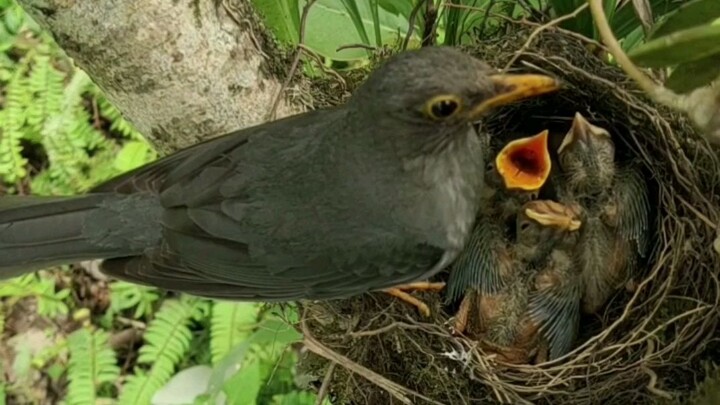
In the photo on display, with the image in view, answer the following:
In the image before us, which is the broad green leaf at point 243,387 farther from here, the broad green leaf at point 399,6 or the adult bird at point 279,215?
the broad green leaf at point 399,6

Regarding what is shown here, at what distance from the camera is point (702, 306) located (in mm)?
1806

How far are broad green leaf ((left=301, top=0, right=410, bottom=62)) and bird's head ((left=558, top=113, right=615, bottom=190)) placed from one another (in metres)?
0.43

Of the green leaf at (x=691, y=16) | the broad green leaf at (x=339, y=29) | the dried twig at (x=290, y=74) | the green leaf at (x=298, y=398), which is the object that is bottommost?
the green leaf at (x=298, y=398)

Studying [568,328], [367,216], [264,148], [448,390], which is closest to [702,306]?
[568,328]

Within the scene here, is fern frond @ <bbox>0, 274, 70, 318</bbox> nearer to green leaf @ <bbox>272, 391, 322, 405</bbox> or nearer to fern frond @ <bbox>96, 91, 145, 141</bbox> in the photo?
fern frond @ <bbox>96, 91, 145, 141</bbox>

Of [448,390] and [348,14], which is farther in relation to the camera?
[348,14]

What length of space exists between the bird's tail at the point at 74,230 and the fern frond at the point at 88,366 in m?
1.00

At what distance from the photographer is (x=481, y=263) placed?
6.70ft

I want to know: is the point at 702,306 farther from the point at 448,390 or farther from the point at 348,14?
the point at 348,14

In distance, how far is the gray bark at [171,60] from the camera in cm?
157

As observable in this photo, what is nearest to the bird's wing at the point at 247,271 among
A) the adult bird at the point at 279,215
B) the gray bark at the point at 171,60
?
the adult bird at the point at 279,215

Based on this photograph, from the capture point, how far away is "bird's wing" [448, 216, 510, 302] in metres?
2.04

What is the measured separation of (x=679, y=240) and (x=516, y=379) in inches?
16.5

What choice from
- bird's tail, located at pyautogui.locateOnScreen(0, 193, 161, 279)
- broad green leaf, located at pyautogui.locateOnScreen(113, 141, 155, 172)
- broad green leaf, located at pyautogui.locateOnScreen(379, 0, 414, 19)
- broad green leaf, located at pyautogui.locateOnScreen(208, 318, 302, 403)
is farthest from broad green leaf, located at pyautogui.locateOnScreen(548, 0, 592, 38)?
broad green leaf, located at pyautogui.locateOnScreen(113, 141, 155, 172)
